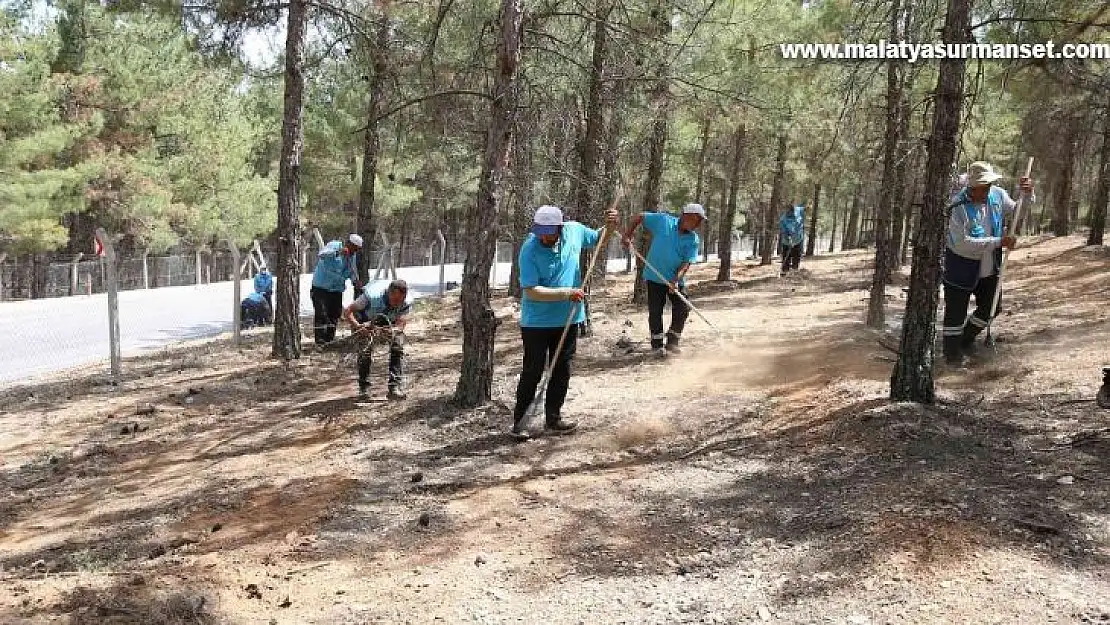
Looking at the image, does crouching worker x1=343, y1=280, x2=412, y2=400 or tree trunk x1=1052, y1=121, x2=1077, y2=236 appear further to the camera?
tree trunk x1=1052, y1=121, x2=1077, y2=236

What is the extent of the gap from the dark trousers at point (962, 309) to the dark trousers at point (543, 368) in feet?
10.6

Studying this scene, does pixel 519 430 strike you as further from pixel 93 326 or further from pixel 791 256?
pixel 791 256

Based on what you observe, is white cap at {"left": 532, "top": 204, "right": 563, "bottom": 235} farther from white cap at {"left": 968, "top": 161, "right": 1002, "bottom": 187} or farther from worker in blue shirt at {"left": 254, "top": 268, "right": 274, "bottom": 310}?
worker in blue shirt at {"left": 254, "top": 268, "right": 274, "bottom": 310}

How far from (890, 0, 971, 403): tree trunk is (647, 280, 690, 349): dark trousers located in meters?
3.43

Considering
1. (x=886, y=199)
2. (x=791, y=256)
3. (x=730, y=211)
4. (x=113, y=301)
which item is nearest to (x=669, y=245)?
(x=886, y=199)

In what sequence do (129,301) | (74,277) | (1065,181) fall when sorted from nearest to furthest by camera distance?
(1065,181) → (129,301) → (74,277)

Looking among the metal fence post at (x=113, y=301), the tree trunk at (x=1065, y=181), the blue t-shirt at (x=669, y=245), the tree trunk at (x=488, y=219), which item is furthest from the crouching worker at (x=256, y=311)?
the tree trunk at (x=1065, y=181)

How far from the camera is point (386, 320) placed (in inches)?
308

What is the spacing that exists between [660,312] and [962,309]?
110 inches

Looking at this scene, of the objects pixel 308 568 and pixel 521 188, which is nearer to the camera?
pixel 308 568

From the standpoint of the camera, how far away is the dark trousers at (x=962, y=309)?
7.25 meters

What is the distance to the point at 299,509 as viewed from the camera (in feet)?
16.9

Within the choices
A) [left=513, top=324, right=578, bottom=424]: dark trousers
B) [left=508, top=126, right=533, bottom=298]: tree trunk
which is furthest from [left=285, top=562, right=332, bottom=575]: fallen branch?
[left=508, top=126, right=533, bottom=298]: tree trunk

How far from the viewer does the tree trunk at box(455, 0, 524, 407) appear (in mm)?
6742
